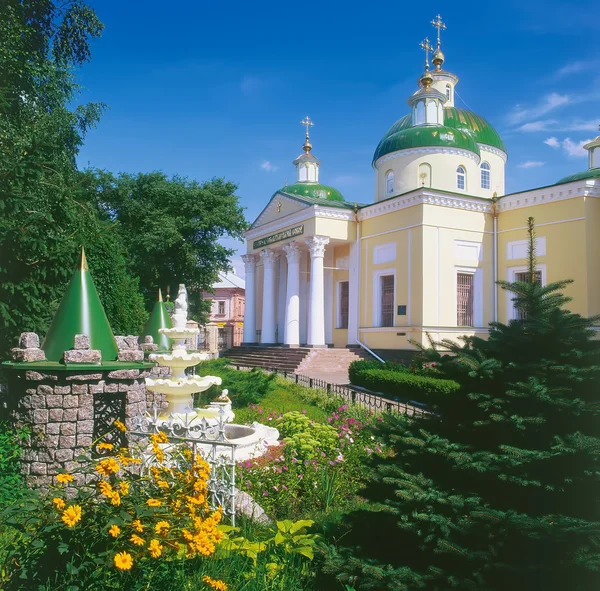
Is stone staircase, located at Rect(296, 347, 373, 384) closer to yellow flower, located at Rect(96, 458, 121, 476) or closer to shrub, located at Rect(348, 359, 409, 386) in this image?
shrub, located at Rect(348, 359, 409, 386)

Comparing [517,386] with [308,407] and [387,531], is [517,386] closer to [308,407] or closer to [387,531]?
[387,531]

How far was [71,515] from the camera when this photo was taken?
3.16 meters

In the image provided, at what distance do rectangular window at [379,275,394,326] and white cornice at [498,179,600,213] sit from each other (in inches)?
233

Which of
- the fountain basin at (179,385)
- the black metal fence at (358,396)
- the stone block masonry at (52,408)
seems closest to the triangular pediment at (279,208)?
the black metal fence at (358,396)

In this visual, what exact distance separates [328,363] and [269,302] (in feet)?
24.0

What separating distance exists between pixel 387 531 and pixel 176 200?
30467 millimetres

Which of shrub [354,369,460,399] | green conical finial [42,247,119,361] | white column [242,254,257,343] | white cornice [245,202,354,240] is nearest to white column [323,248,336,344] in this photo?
white cornice [245,202,354,240]

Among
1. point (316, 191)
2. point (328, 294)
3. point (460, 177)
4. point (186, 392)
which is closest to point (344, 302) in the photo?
point (328, 294)

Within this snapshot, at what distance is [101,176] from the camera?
1271 inches

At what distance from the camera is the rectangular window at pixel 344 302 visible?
2883cm

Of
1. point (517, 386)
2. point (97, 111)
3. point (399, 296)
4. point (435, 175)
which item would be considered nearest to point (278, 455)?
point (517, 386)

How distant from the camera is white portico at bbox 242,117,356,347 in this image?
26.0 meters

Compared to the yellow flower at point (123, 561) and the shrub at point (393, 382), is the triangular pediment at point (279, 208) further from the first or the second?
the yellow flower at point (123, 561)

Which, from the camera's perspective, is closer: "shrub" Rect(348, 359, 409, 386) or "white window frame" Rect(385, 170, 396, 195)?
"shrub" Rect(348, 359, 409, 386)
